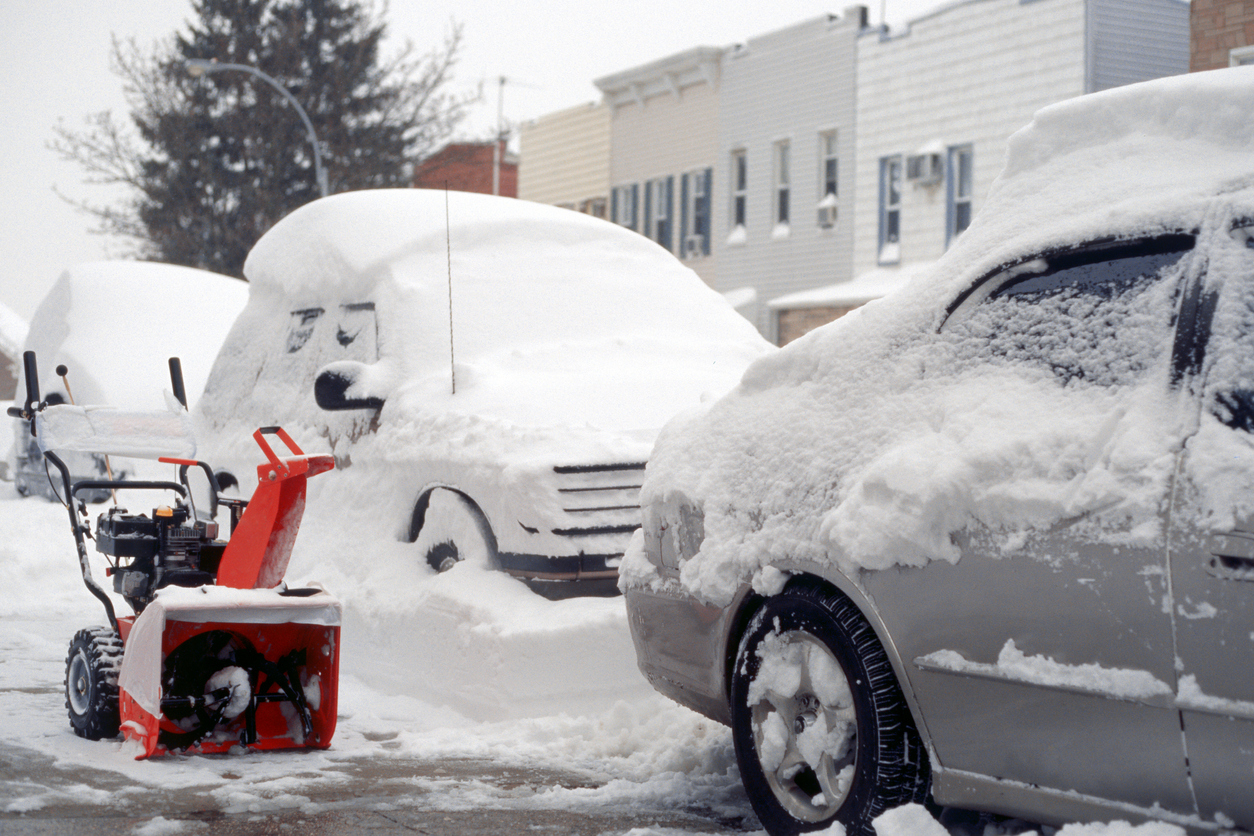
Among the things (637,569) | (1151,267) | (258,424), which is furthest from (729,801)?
(258,424)

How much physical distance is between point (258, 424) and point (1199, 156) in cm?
607

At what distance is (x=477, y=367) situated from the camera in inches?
271

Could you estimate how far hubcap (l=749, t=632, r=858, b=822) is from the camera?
3703mm

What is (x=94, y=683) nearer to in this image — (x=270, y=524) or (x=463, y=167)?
(x=270, y=524)

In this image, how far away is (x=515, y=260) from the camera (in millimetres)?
7895

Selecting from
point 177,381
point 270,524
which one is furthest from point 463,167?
point 270,524

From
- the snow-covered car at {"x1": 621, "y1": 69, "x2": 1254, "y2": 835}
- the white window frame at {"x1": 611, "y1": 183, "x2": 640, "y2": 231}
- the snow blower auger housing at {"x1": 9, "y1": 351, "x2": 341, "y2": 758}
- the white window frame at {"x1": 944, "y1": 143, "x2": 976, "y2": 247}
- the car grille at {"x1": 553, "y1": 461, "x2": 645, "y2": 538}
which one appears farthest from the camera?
the white window frame at {"x1": 611, "y1": 183, "x2": 640, "y2": 231}

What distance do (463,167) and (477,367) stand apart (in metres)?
37.9

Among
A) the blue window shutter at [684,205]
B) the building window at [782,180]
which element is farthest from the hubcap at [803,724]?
the blue window shutter at [684,205]

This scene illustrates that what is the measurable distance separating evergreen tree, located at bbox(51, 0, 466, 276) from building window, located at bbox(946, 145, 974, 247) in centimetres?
1813

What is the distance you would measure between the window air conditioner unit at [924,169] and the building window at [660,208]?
846 centimetres

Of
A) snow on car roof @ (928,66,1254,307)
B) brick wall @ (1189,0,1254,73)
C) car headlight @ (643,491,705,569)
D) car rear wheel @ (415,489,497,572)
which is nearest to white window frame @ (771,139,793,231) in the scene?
brick wall @ (1189,0,1254,73)

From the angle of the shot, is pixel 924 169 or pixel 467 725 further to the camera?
pixel 924 169

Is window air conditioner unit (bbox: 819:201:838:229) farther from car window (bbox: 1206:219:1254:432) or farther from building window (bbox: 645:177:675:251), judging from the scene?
car window (bbox: 1206:219:1254:432)
